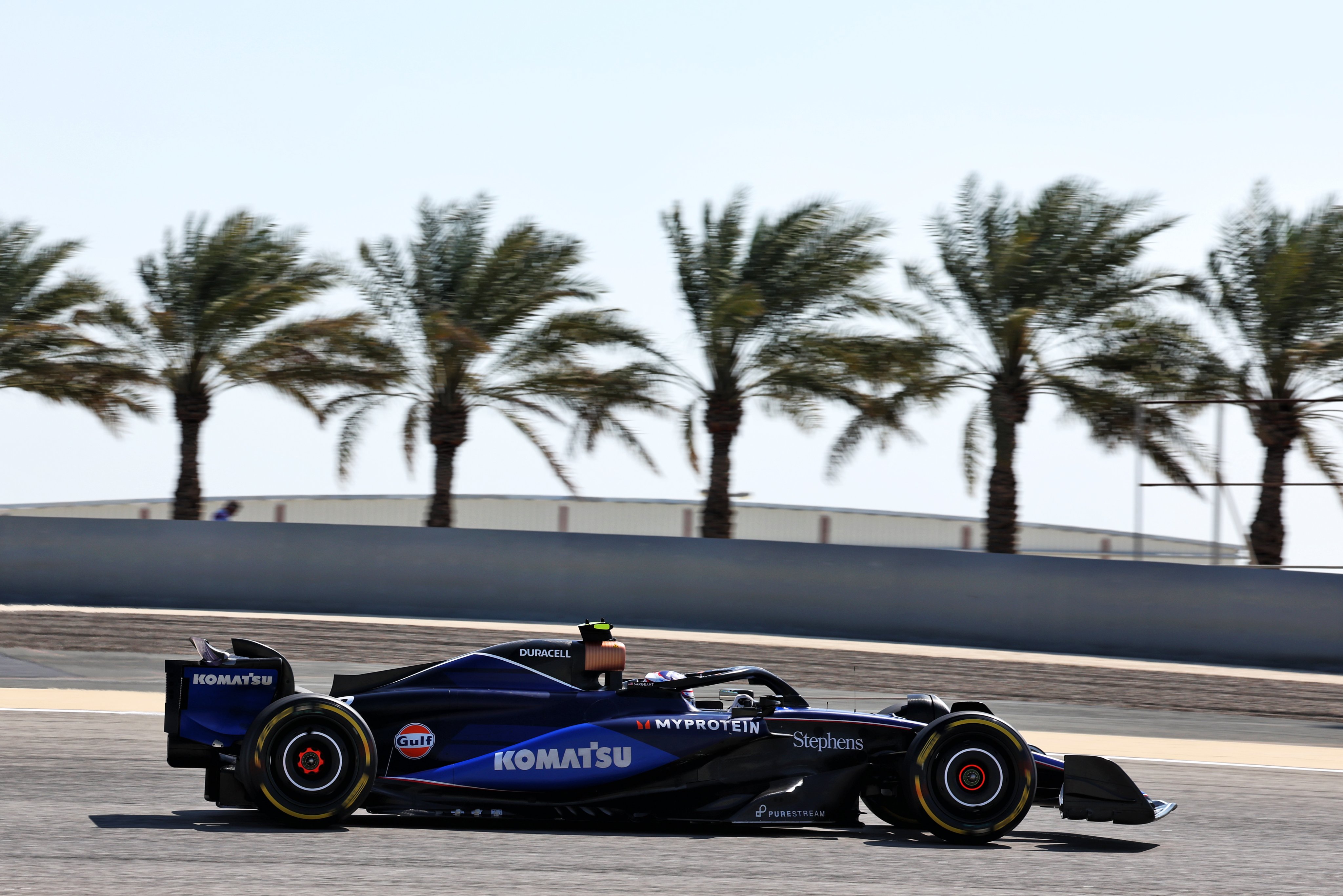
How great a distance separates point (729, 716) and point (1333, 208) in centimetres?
1973

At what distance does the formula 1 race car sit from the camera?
6.42 metres

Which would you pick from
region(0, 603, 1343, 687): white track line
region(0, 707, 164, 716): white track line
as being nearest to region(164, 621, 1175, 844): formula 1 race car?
region(0, 707, 164, 716): white track line

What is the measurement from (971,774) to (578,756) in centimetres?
192

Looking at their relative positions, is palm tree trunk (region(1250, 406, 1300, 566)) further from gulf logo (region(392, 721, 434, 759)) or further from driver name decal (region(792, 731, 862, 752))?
gulf logo (region(392, 721, 434, 759))

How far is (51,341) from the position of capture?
2331cm

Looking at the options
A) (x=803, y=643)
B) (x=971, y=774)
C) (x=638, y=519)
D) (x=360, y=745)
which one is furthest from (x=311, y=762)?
(x=638, y=519)

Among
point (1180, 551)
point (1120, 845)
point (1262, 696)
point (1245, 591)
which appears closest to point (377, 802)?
point (1120, 845)

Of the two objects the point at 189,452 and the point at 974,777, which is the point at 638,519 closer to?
the point at 189,452

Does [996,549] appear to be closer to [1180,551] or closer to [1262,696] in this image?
[1180,551]

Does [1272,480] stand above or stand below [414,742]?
above

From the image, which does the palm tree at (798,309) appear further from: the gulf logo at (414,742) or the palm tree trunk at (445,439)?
the gulf logo at (414,742)

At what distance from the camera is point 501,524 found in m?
25.7

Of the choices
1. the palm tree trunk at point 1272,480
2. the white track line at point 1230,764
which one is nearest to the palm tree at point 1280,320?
the palm tree trunk at point 1272,480

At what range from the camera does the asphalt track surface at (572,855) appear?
560cm
